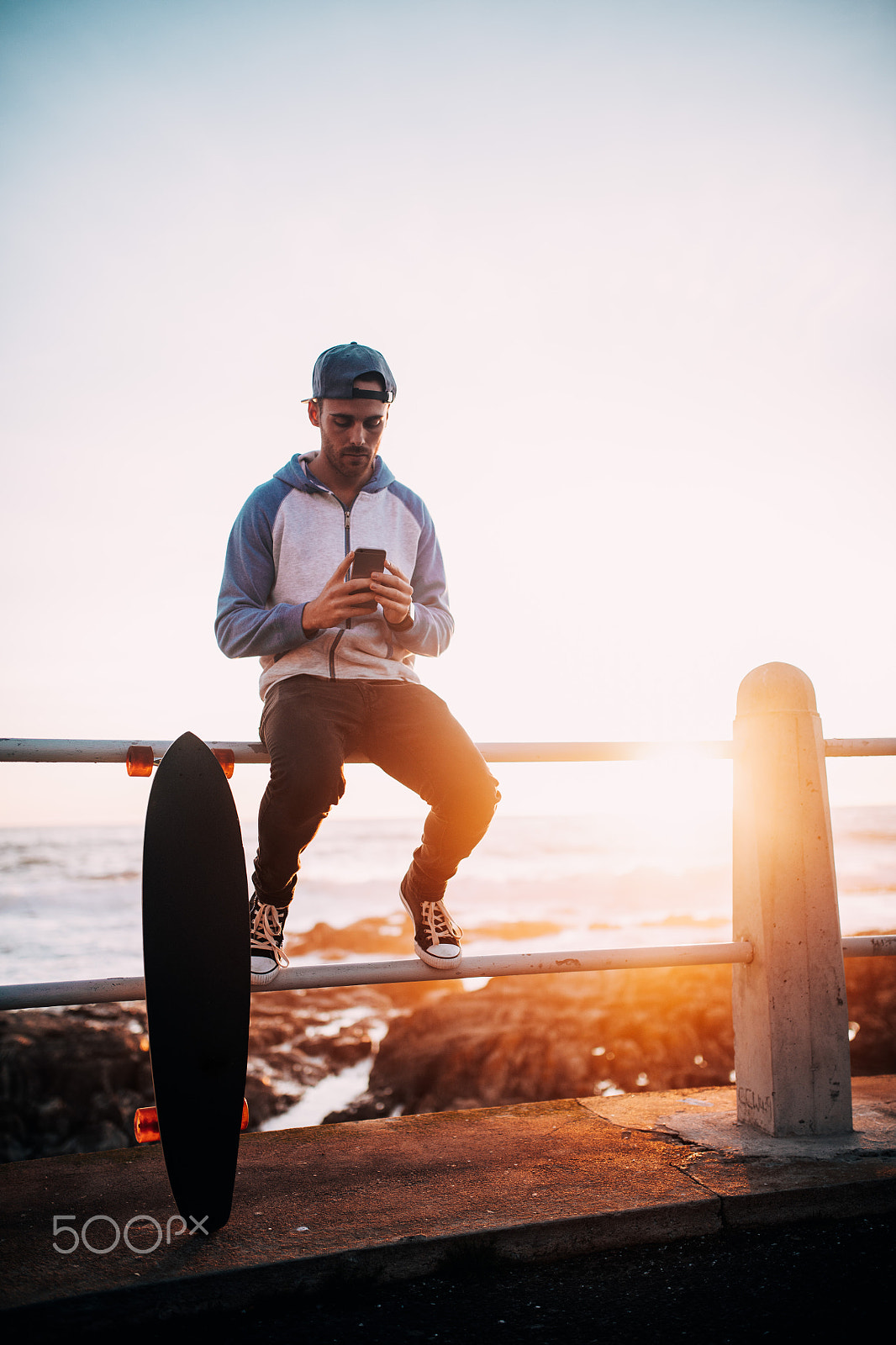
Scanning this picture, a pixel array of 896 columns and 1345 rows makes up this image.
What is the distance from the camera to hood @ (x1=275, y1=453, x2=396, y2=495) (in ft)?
7.79

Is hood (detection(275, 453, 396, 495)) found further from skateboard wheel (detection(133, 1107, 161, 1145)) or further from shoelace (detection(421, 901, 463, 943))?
skateboard wheel (detection(133, 1107, 161, 1145))

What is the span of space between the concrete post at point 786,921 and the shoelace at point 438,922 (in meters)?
0.80

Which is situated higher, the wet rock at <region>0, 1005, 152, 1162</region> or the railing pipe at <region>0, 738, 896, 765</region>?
the railing pipe at <region>0, 738, 896, 765</region>

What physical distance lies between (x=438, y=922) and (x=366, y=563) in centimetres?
91

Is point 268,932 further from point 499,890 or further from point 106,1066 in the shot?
point 499,890

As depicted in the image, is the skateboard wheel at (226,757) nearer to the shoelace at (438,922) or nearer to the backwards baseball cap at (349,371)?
the shoelace at (438,922)

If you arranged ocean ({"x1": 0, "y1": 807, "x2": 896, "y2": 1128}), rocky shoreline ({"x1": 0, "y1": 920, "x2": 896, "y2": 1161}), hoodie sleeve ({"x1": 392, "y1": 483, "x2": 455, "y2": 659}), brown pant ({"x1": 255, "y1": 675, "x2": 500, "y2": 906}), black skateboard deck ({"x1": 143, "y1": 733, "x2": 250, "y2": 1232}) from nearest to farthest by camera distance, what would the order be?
black skateboard deck ({"x1": 143, "y1": 733, "x2": 250, "y2": 1232})
brown pant ({"x1": 255, "y1": 675, "x2": 500, "y2": 906})
hoodie sleeve ({"x1": 392, "y1": 483, "x2": 455, "y2": 659})
rocky shoreline ({"x1": 0, "y1": 920, "x2": 896, "y2": 1161})
ocean ({"x1": 0, "y1": 807, "x2": 896, "y2": 1128})

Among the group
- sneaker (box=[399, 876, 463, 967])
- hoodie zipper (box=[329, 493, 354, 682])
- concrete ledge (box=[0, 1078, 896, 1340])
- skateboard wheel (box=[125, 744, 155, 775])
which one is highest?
hoodie zipper (box=[329, 493, 354, 682])

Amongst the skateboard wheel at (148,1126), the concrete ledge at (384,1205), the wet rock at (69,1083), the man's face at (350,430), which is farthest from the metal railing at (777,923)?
the wet rock at (69,1083)

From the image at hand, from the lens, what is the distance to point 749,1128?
2217 millimetres

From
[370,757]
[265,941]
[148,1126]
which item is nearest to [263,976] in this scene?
[265,941]

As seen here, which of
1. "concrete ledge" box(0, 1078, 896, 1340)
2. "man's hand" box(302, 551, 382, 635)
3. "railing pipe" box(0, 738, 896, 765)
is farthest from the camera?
"man's hand" box(302, 551, 382, 635)

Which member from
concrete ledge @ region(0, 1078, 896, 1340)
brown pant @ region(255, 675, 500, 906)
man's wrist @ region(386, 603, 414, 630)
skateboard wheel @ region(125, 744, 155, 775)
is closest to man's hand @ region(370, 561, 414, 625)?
man's wrist @ region(386, 603, 414, 630)

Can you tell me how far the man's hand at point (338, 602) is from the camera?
2.08m
